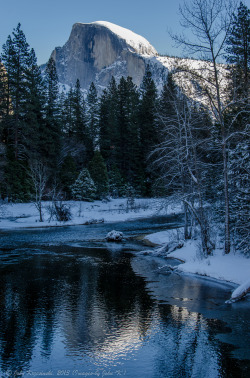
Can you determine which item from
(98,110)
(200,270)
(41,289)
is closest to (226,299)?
(200,270)

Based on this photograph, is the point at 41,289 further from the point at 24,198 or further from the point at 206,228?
the point at 24,198

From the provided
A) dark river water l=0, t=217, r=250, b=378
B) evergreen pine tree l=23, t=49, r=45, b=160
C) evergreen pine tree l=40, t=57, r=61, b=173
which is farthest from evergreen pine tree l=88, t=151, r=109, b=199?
dark river water l=0, t=217, r=250, b=378

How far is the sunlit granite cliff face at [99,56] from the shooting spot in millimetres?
163125

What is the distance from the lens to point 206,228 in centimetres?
1395

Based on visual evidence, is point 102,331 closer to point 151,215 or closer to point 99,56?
point 151,215

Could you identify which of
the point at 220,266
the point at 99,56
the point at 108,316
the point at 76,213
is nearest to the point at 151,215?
the point at 76,213

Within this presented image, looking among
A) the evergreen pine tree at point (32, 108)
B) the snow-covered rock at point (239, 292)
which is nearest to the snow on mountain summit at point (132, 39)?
the evergreen pine tree at point (32, 108)

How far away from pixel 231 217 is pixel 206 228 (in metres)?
1.26

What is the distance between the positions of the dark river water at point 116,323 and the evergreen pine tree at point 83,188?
27466 millimetres

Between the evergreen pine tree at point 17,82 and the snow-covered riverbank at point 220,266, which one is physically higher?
the evergreen pine tree at point 17,82

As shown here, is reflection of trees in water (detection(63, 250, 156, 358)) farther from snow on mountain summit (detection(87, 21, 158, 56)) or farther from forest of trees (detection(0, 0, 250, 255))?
snow on mountain summit (detection(87, 21, 158, 56))

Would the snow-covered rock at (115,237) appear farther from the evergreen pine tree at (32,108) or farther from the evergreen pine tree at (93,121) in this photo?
the evergreen pine tree at (93,121)

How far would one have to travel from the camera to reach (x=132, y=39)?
A: 587ft

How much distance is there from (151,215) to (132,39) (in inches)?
6789
